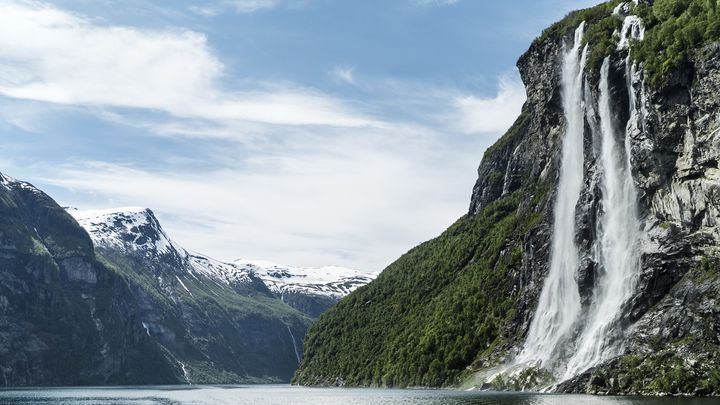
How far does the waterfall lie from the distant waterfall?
22.2 ft

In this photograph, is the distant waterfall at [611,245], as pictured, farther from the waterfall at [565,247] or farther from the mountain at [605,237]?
the waterfall at [565,247]

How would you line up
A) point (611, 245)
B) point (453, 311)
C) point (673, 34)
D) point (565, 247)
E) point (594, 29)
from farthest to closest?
1. point (453, 311)
2. point (594, 29)
3. point (565, 247)
4. point (611, 245)
5. point (673, 34)

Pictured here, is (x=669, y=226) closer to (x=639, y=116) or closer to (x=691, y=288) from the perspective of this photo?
(x=691, y=288)

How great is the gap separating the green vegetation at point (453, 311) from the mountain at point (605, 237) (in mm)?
478

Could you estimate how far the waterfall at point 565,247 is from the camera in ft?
396

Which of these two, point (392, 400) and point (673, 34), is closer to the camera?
point (392, 400)

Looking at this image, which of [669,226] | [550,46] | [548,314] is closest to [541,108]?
[550,46]

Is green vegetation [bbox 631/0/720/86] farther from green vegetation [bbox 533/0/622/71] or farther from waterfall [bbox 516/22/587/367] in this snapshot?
waterfall [bbox 516/22/587/367]

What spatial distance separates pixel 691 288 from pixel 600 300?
2078cm

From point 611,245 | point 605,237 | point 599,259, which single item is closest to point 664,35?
point 605,237

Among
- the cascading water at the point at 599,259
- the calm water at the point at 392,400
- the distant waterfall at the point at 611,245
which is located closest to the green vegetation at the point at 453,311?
the cascading water at the point at 599,259

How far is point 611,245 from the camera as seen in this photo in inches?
4469

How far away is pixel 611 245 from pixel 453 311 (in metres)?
52.3

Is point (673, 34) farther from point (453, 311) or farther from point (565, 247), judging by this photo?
point (453, 311)
